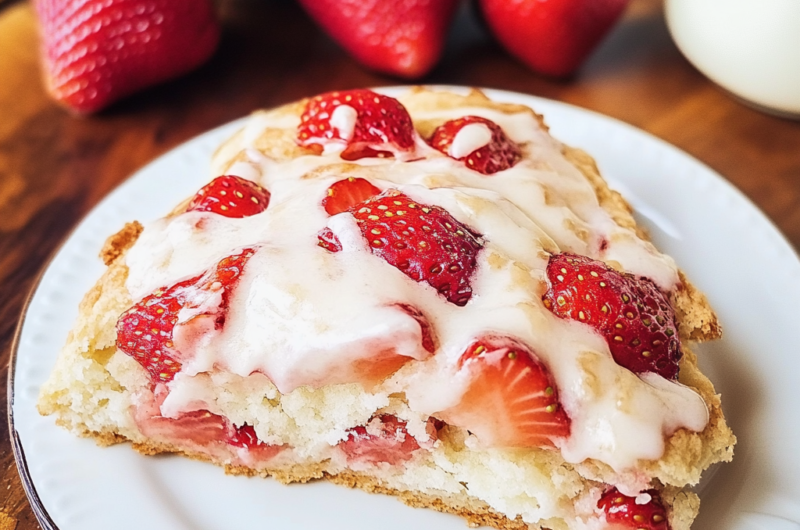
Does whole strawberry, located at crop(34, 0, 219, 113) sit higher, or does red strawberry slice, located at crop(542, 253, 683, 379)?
red strawberry slice, located at crop(542, 253, 683, 379)

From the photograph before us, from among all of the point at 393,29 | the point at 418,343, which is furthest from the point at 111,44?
the point at 418,343

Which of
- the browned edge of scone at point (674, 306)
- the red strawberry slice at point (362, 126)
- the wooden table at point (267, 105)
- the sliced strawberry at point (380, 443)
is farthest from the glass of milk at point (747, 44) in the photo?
the sliced strawberry at point (380, 443)

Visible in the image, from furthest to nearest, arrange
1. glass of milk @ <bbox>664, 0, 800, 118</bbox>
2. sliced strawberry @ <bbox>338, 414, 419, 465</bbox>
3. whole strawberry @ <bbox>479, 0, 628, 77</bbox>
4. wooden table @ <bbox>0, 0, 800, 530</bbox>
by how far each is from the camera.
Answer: whole strawberry @ <bbox>479, 0, 628, 77</bbox> < wooden table @ <bbox>0, 0, 800, 530</bbox> < glass of milk @ <bbox>664, 0, 800, 118</bbox> < sliced strawberry @ <bbox>338, 414, 419, 465</bbox>

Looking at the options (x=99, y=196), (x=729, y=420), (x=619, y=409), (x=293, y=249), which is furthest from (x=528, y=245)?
(x=99, y=196)

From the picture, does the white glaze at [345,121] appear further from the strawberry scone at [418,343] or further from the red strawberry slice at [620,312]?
the red strawberry slice at [620,312]

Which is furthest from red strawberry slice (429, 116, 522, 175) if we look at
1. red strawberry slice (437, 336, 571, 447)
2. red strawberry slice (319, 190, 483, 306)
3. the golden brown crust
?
the golden brown crust

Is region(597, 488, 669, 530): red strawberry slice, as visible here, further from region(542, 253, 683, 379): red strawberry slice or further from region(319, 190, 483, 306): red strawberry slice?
region(319, 190, 483, 306): red strawberry slice

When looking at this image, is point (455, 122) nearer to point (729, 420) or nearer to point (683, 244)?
point (683, 244)
